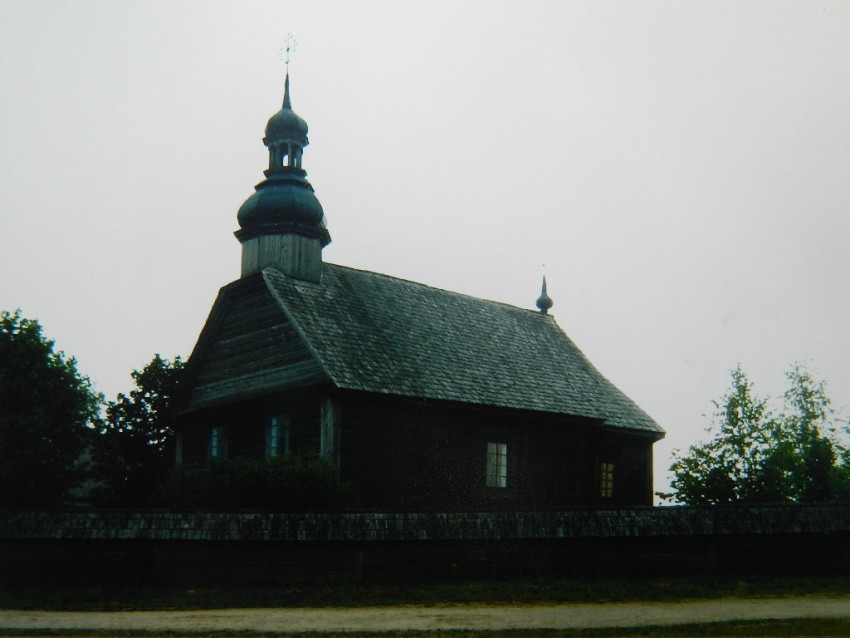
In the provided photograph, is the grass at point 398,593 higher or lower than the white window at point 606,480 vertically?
lower

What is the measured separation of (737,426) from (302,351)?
2901cm

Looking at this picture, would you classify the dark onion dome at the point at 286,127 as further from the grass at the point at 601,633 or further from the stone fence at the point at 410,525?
the grass at the point at 601,633

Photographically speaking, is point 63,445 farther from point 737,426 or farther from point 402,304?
point 737,426

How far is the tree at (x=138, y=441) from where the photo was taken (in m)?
32.2

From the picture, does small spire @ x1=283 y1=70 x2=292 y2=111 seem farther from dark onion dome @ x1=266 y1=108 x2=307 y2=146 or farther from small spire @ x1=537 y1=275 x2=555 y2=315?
small spire @ x1=537 y1=275 x2=555 y2=315

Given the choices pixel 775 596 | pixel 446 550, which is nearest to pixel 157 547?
pixel 446 550

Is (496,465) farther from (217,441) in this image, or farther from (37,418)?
(37,418)

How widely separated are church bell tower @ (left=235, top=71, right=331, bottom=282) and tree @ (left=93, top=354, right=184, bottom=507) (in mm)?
7697

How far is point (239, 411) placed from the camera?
26.8 metres

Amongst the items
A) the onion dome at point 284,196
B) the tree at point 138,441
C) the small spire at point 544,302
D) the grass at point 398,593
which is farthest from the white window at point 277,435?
the small spire at point 544,302

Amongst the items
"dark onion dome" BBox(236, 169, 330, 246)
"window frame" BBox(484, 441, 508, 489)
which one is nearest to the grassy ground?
"window frame" BBox(484, 441, 508, 489)

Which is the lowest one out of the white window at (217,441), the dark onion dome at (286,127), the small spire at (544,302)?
the white window at (217,441)

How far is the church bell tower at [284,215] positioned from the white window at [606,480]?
38.7 ft

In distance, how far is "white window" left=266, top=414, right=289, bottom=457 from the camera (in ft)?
82.2
